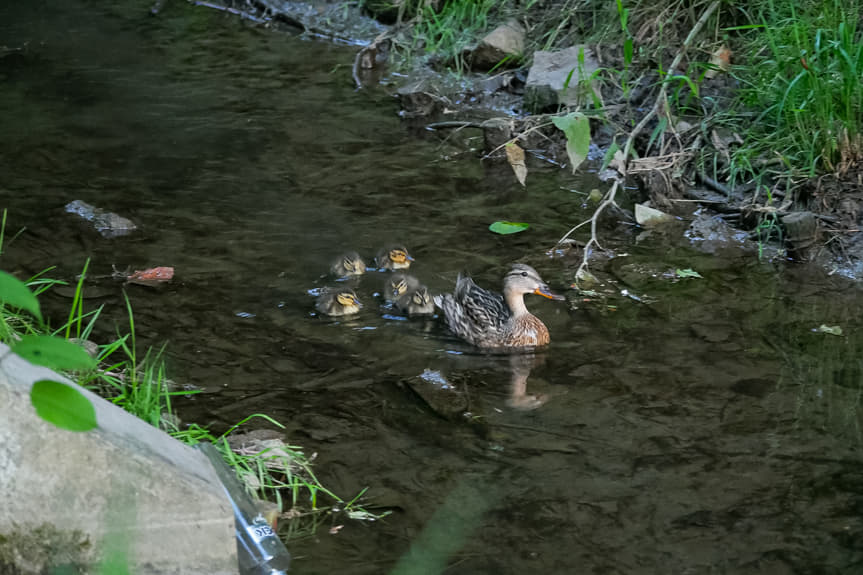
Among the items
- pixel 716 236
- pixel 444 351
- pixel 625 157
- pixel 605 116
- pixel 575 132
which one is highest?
pixel 575 132

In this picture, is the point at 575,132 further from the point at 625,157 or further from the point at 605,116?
the point at 605,116

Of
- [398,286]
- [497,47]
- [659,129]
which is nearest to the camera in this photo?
[398,286]

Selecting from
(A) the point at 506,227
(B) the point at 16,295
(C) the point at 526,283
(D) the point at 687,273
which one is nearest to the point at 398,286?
(C) the point at 526,283

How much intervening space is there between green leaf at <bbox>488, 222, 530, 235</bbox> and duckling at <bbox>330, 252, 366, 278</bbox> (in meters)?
1.11

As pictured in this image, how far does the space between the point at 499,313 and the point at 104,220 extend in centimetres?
289

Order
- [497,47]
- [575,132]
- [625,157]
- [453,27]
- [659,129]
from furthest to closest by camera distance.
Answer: [453,27], [497,47], [659,129], [625,157], [575,132]

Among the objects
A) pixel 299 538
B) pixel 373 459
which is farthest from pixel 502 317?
pixel 299 538

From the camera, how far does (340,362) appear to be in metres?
5.30

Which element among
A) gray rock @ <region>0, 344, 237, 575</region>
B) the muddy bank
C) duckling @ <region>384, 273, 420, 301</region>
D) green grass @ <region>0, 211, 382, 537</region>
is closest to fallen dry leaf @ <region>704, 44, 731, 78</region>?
the muddy bank

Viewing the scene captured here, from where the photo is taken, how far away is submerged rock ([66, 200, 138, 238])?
679cm

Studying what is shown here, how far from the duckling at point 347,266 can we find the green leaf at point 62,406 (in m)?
3.82

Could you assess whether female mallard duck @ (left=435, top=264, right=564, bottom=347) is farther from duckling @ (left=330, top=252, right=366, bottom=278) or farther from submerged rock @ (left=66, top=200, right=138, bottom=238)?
submerged rock @ (left=66, top=200, right=138, bottom=238)

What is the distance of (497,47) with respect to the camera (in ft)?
31.7

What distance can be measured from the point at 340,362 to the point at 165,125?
14.3 feet
